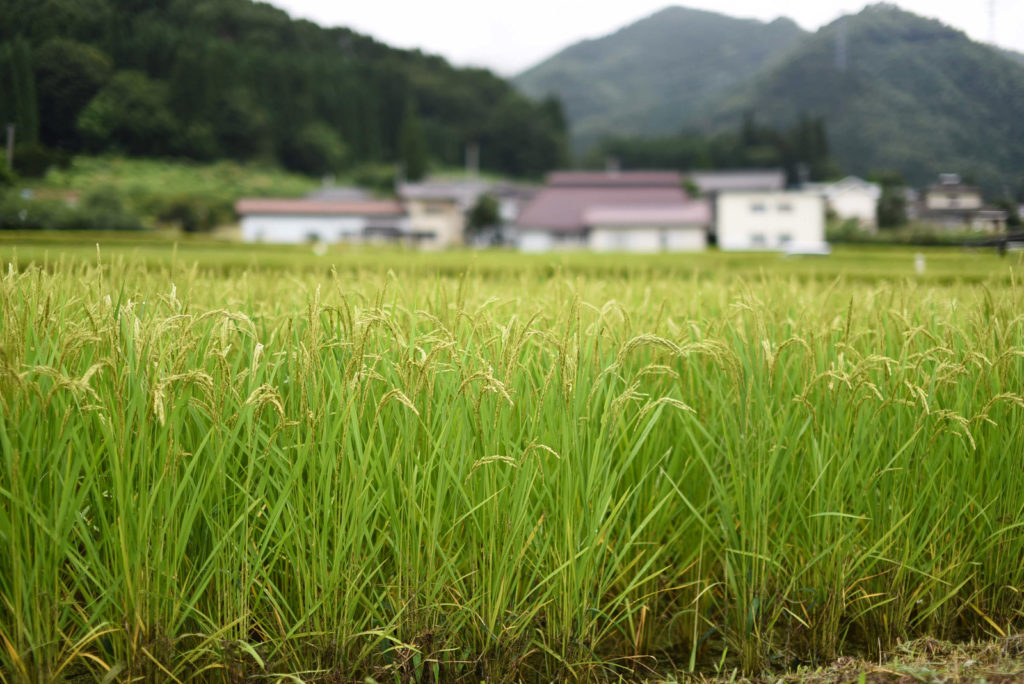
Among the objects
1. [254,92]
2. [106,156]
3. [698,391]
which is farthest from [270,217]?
[698,391]

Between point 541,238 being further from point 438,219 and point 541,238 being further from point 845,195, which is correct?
point 845,195

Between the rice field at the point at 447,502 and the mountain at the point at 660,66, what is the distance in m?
4.24

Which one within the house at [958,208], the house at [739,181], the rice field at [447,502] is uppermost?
the house at [739,181]

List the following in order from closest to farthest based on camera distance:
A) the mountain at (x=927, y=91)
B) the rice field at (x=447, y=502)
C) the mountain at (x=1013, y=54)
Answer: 1. the rice field at (x=447, y=502)
2. the mountain at (x=1013, y=54)
3. the mountain at (x=927, y=91)

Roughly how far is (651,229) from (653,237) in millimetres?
555

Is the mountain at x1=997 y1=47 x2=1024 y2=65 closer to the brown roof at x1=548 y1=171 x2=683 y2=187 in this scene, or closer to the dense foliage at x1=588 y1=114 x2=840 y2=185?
the dense foliage at x1=588 y1=114 x2=840 y2=185

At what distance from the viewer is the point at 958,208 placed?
21.8 ft

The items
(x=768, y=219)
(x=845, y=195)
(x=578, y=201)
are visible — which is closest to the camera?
(x=768, y=219)

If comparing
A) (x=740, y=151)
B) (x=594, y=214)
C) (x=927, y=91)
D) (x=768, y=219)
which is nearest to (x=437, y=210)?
(x=594, y=214)

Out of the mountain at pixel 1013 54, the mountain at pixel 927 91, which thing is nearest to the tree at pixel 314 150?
the mountain at pixel 927 91

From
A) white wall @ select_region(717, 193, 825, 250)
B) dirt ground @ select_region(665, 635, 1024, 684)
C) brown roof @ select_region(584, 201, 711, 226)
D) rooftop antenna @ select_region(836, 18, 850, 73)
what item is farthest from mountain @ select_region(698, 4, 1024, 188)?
white wall @ select_region(717, 193, 825, 250)

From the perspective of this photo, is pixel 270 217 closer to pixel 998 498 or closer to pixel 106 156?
pixel 106 156

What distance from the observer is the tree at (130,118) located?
591 cm

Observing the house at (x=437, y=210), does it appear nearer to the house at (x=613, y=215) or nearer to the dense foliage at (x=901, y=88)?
the house at (x=613, y=215)
